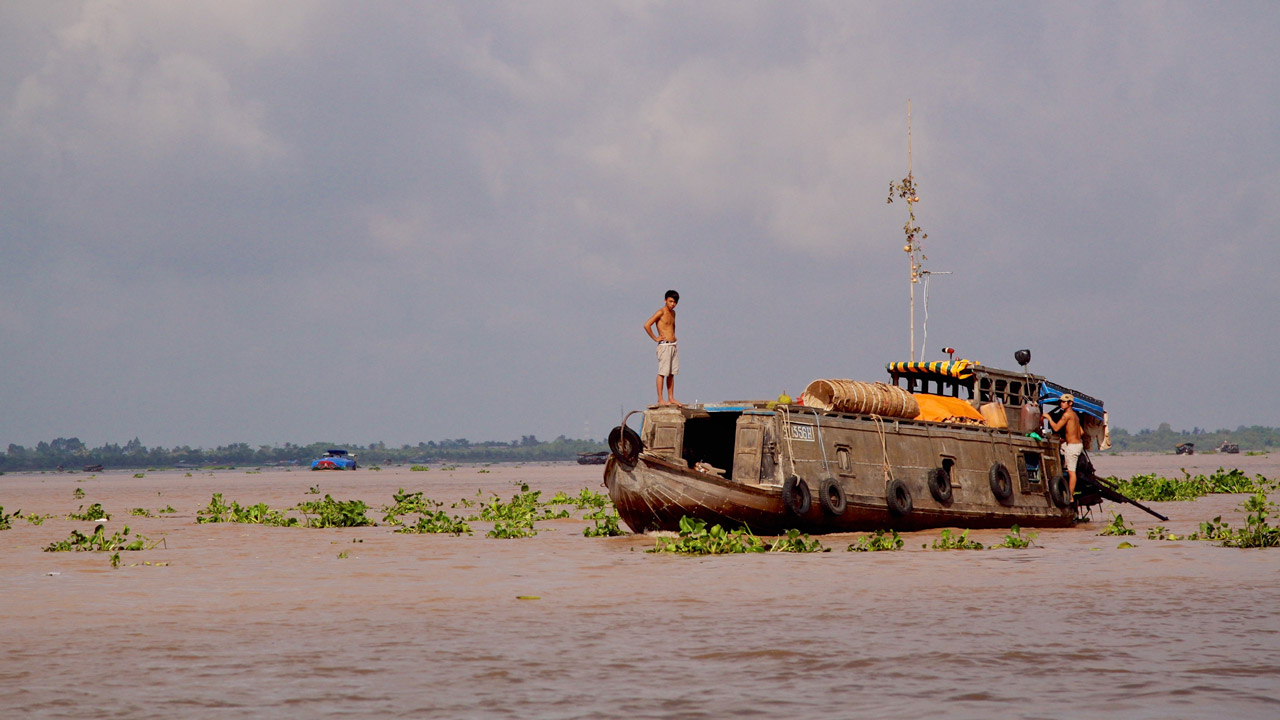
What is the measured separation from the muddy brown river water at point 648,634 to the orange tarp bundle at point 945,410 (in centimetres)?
492

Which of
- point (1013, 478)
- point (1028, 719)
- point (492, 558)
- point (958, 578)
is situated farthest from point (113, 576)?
point (1013, 478)

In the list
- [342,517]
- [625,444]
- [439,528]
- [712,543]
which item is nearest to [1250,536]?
[712,543]

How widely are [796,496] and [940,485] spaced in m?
3.84

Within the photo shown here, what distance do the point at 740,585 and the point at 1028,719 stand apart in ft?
22.9

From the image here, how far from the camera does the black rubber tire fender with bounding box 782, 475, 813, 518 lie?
1902cm

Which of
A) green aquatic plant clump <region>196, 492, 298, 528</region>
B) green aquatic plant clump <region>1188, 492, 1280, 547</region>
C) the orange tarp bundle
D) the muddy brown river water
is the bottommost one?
the muddy brown river water

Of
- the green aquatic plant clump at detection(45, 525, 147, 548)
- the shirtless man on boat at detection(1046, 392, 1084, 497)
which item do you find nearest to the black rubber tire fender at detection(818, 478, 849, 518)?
the shirtless man on boat at detection(1046, 392, 1084, 497)

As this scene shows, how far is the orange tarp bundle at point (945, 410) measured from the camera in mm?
23031

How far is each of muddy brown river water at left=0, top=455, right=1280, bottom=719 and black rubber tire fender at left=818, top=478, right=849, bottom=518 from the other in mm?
1295

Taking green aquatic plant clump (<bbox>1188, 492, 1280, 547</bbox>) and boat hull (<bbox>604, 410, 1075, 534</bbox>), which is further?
boat hull (<bbox>604, 410, 1075, 534</bbox>)

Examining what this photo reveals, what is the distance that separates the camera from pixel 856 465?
20484mm

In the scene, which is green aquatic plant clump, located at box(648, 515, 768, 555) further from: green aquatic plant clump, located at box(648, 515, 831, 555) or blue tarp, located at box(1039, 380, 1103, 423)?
blue tarp, located at box(1039, 380, 1103, 423)

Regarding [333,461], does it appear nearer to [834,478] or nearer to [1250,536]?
[834,478]

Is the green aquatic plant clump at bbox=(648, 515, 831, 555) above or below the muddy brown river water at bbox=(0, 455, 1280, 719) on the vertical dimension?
above
